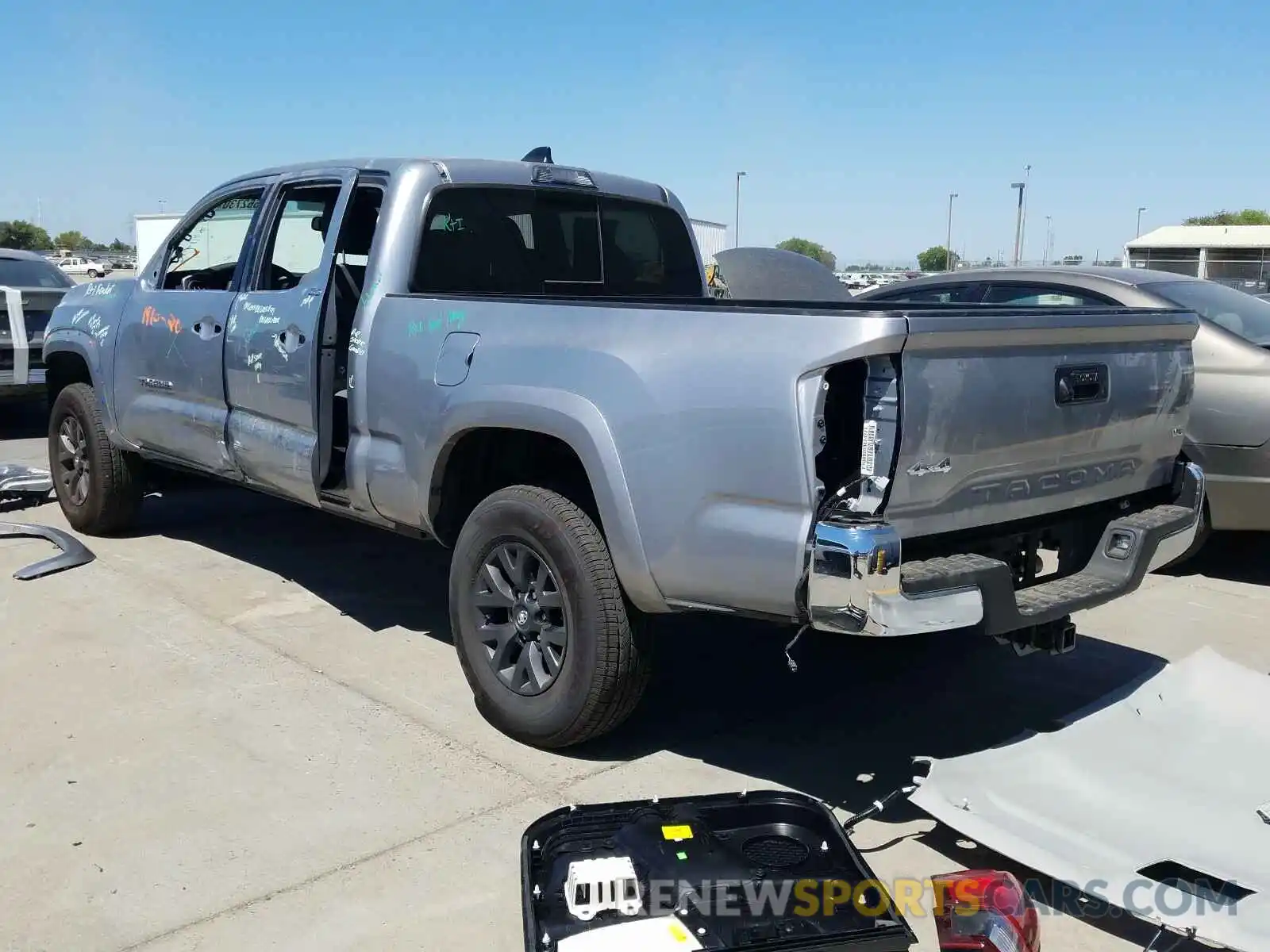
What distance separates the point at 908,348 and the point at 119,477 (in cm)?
504

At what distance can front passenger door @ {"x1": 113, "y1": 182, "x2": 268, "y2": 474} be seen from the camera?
541 cm

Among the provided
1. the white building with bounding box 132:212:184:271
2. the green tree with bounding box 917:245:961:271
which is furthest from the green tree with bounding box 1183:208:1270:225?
the white building with bounding box 132:212:184:271

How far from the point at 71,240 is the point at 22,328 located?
127 metres

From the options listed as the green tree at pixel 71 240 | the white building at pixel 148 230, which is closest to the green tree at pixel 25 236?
the green tree at pixel 71 240

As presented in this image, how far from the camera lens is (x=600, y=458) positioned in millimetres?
3469

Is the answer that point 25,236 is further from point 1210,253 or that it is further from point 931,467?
point 931,467

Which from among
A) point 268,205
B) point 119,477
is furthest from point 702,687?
point 119,477

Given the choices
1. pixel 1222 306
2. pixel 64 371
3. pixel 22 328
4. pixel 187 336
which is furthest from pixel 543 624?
A: pixel 22 328

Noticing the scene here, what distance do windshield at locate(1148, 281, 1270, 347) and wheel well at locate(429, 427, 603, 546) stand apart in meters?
4.02

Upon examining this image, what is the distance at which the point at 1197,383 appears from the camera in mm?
5965

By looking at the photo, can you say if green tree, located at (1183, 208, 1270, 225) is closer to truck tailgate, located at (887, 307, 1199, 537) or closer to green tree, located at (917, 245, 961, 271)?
green tree, located at (917, 245, 961, 271)

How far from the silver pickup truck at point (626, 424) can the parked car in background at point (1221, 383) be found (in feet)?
3.83

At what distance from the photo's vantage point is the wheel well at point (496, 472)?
12.8 ft

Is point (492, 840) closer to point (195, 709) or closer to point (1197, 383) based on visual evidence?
point (195, 709)
